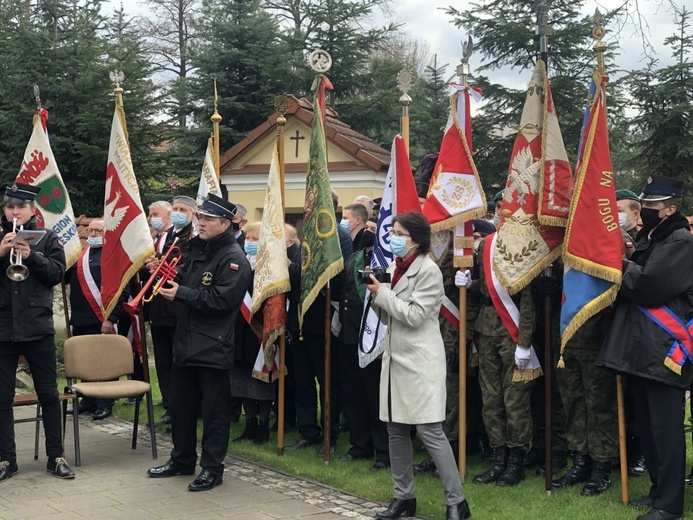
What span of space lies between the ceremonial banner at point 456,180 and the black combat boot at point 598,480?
2064mm

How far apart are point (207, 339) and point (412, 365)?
180 centimetres

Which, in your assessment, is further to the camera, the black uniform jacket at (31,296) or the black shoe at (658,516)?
the black uniform jacket at (31,296)

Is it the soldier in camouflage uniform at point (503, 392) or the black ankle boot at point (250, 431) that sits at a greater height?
the soldier in camouflage uniform at point (503, 392)

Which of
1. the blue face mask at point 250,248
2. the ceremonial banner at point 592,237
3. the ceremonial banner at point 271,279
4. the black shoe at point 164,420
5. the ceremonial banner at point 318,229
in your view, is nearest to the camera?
the ceremonial banner at point 592,237

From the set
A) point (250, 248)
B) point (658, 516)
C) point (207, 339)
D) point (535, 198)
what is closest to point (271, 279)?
point (250, 248)

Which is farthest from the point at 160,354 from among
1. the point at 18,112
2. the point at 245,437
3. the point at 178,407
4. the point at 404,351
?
the point at 18,112

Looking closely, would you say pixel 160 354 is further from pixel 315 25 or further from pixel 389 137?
pixel 389 137

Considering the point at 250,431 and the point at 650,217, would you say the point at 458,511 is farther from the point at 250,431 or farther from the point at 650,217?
the point at 250,431

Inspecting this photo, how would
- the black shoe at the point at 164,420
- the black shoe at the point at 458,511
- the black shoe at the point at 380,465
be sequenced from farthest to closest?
the black shoe at the point at 164,420 < the black shoe at the point at 380,465 < the black shoe at the point at 458,511

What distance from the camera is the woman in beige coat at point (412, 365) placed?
593 cm

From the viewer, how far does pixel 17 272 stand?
6.93 metres

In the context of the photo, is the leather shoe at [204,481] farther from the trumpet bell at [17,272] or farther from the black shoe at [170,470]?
the trumpet bell at [17,272]

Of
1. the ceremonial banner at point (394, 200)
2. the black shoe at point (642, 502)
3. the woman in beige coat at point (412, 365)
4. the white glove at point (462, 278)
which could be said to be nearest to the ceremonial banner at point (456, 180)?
the ceremonial banner at point (394, 200)

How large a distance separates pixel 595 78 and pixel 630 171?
12064mm
